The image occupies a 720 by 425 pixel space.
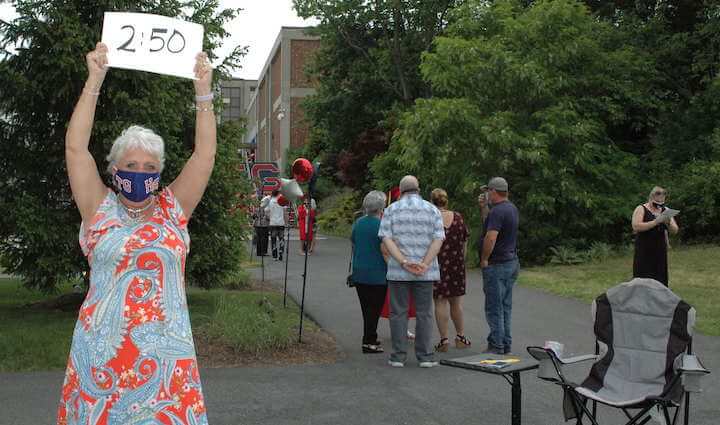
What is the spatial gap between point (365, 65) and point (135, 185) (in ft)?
115

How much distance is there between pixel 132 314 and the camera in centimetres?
320

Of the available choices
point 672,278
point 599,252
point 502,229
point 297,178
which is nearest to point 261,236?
point 599,252

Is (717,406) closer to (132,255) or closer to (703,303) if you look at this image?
(132,255)

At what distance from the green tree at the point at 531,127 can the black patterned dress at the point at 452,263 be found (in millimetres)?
9925

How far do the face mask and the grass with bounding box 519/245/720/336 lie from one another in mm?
9655

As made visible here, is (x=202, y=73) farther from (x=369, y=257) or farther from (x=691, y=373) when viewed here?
(x=369, y=257)

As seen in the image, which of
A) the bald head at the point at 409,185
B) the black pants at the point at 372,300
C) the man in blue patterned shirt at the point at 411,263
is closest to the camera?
the man in blue patterned shirt at the point at 411,263

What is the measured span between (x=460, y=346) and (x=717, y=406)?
11.4ft

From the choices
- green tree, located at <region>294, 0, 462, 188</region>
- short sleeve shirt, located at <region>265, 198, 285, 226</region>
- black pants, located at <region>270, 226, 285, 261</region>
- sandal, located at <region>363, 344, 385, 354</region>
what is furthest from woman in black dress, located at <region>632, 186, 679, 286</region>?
green tree, located at <region>294, 0, 462, 188</region>

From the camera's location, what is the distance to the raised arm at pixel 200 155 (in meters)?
3.48

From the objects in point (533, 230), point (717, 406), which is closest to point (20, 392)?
point (717, 406)

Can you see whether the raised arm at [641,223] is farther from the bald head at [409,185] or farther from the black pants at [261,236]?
the black pants at [261,236]

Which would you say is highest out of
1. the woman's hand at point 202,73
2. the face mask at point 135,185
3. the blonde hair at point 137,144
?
the woman's hand at point 202,73

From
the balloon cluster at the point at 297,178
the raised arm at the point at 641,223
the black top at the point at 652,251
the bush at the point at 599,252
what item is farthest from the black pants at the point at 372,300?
the bush at the point at 599,252
